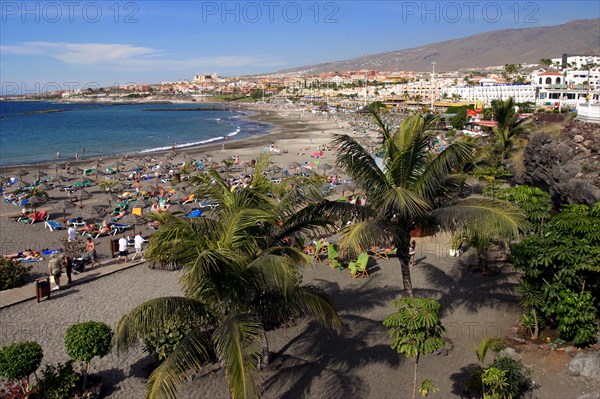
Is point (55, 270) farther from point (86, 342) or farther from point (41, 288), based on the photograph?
point (86, 342)

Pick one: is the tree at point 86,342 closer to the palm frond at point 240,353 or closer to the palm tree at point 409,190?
the palm frond at point 240,353

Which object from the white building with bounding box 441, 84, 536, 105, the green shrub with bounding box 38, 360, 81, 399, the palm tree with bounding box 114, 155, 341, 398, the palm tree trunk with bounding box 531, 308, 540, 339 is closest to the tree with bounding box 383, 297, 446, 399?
the palm tree with bounding box 114, 155, 341, 398

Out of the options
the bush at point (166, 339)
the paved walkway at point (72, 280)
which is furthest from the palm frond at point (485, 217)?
the paved walkway at point (72, 280)

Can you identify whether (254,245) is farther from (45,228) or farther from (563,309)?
(45,228)

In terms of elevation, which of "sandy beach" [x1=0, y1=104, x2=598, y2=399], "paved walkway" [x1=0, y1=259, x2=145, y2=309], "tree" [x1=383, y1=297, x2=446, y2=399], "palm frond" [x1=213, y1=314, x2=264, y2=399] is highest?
"palm frond" [x1=213, y1=314, x2=264, y2=399]

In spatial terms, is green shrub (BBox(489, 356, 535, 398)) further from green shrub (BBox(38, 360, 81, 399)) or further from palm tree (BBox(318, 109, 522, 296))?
green shrub (BBox(38, 360, 81, 399))

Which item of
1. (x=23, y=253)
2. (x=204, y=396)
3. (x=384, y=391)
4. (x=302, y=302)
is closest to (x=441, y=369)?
(x=384, y=391)
